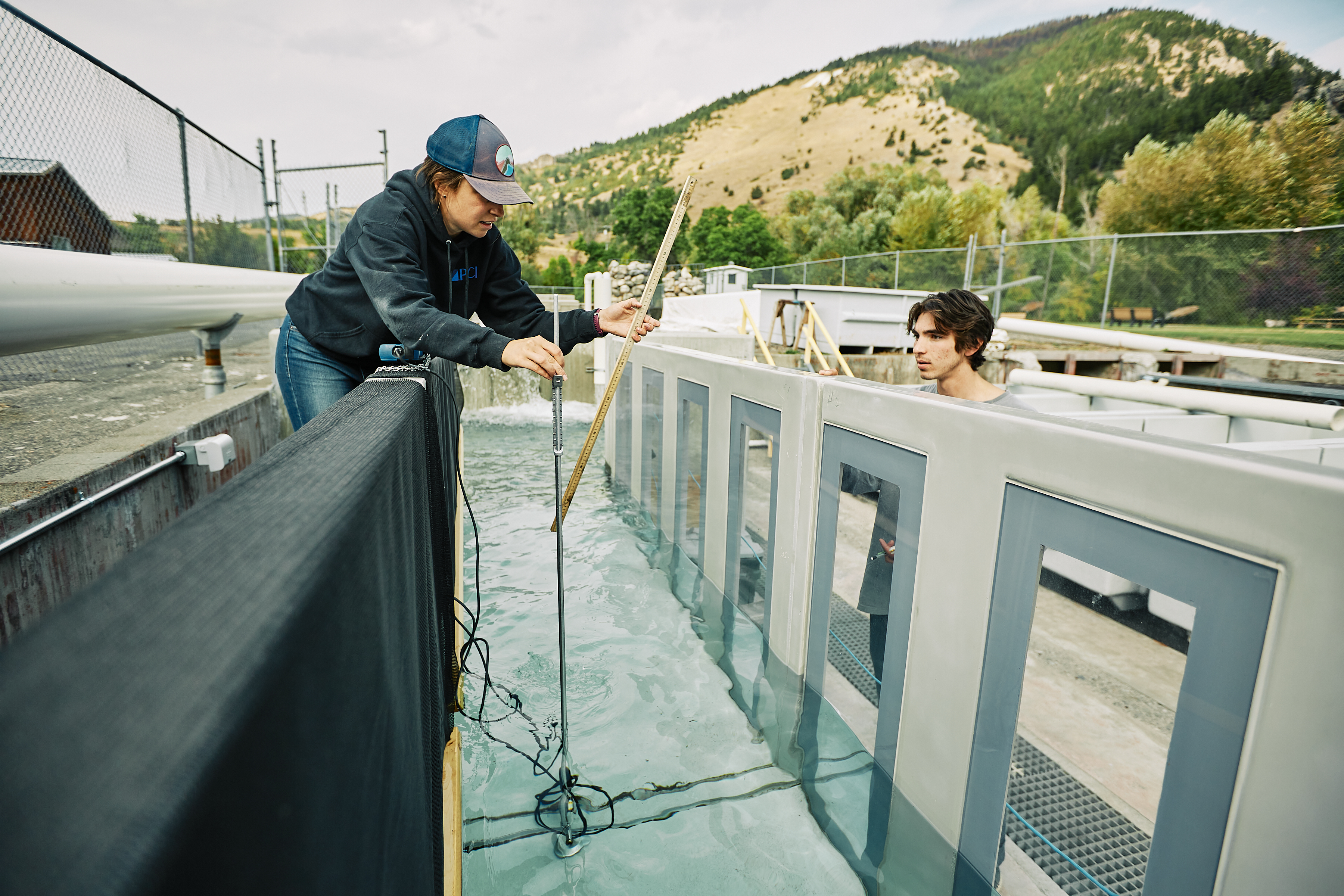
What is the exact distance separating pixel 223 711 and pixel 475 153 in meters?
2.56

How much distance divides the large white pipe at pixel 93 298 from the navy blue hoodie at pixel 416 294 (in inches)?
31.0

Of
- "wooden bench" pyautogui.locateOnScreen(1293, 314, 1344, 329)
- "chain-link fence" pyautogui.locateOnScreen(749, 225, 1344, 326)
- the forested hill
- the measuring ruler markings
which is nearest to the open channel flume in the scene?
the measuring ruler markings

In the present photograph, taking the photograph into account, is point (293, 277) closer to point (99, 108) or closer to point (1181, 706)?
point (99, 108)

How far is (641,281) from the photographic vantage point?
33.4 metres

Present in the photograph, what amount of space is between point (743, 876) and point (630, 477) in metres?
5.19

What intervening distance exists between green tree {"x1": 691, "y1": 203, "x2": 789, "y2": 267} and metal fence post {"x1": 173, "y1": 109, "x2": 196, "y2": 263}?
41.2 meters

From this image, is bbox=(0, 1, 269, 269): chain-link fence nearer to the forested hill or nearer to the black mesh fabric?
the black mesh fabric

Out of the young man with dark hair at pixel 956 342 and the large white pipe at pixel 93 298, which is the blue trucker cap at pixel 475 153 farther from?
the young man with dark hair at pixel 956 342

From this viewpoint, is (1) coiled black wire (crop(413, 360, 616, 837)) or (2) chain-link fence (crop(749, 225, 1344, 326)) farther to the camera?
(2) chain-link fence (crop(749, 225, 1344, 326))

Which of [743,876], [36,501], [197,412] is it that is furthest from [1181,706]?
[197,412]

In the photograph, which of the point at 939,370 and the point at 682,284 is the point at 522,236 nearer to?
the point at 682,284

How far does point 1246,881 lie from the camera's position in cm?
154

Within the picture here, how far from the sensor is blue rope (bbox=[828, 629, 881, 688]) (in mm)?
3260

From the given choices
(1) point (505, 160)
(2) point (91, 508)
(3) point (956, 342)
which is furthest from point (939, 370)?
(2) point (91, 508)
